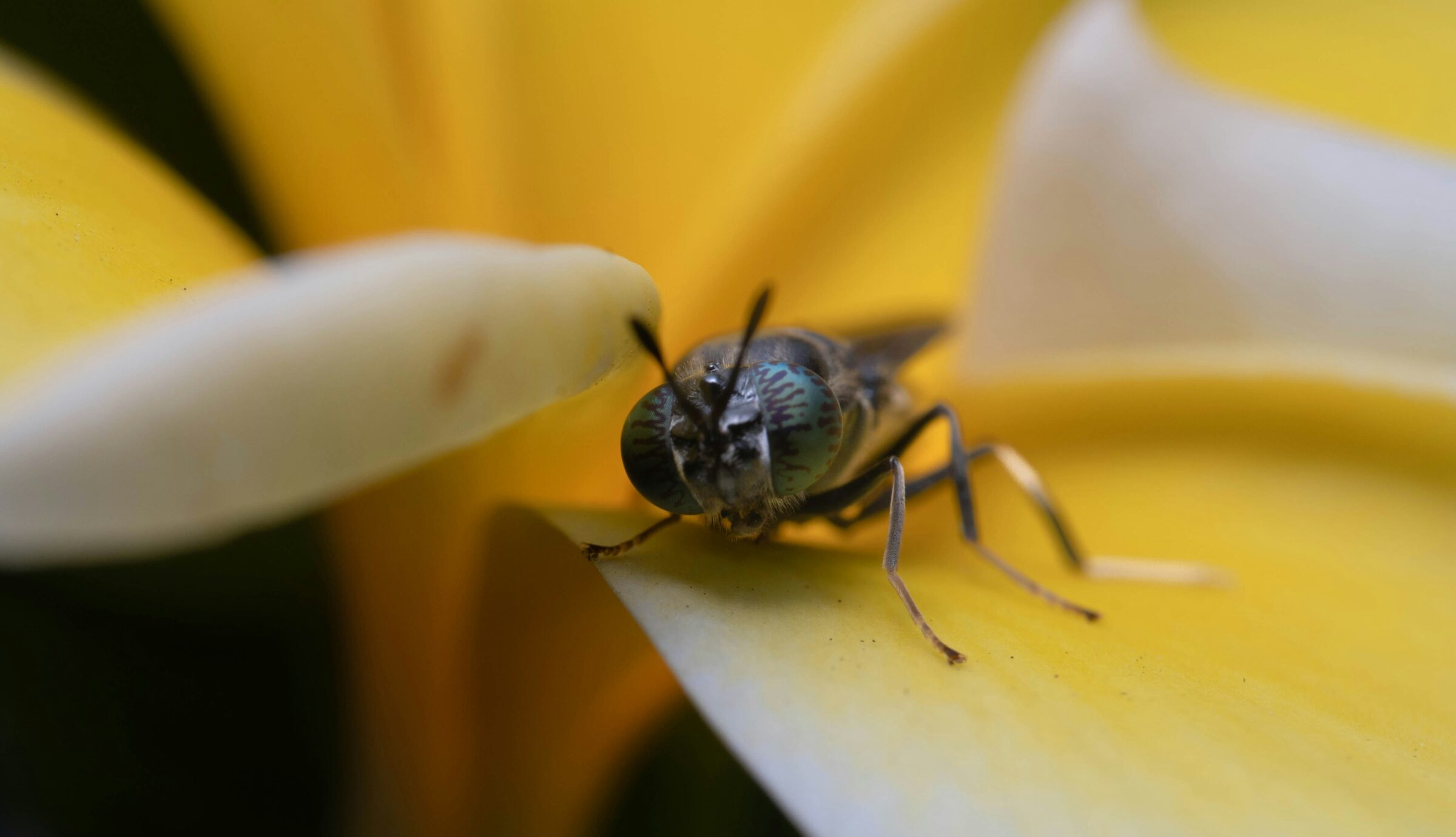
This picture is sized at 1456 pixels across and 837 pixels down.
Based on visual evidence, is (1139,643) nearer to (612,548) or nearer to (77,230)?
(612,548)

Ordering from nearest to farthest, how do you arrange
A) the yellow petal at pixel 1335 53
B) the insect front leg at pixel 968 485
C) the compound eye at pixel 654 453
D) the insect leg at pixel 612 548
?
the insect leg at pixel 612 548 → the compound eye at pixel 654 453 → the insect front leg at pixel 968 485 → the yellow petal at pixel 1335 53

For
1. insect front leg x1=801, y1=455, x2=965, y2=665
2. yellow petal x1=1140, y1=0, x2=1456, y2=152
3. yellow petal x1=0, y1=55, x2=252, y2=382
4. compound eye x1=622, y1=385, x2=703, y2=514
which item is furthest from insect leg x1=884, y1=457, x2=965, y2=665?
yellow petal x1=1140, y1=0, x2=1456, y2=152

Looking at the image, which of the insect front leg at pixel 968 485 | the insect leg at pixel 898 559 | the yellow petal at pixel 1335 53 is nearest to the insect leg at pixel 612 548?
the insect leg at pixel 898 559

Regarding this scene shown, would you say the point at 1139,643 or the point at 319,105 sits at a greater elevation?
the point at 319,105

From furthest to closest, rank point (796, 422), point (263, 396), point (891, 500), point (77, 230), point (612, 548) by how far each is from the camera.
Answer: point (891, 500), point (796, 422), point (612, 548), point (77, 230), point (263, 396)

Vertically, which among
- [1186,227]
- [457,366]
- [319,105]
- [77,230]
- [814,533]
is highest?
[319,105]

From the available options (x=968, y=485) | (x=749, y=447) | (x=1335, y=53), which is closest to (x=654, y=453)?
(x=749, y=447)

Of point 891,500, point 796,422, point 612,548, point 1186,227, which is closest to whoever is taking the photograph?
point 612,548

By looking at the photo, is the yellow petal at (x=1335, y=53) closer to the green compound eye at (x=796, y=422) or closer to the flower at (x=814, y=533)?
the flower at (x=814, y=533)
